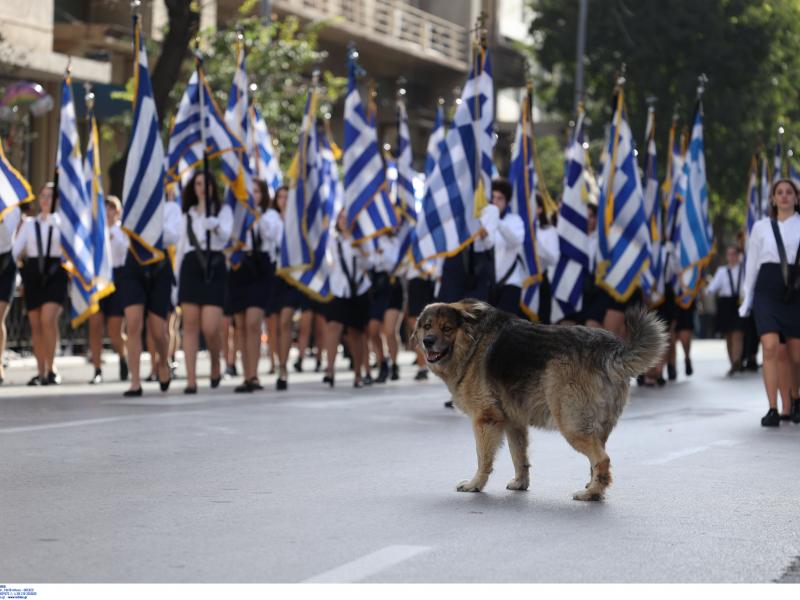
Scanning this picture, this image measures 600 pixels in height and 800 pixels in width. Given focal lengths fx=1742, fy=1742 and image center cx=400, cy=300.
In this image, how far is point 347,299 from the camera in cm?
1986

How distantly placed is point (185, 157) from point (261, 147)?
419 cm

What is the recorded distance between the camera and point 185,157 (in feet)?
65.0

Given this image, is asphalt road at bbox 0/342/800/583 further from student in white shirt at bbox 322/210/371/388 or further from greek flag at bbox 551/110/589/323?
greek flag at bbox 551/110/589/323

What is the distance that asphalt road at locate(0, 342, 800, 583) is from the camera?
684cm

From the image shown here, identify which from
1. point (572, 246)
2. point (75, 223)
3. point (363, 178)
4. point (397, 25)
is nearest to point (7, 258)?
point (75, 223)

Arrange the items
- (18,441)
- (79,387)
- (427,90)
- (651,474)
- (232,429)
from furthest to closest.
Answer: (427,90)
(79,387)
(232,429)
(18,441)
(651,474)

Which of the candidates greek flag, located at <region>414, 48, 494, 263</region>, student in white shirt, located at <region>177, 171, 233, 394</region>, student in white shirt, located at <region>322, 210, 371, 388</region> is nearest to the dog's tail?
greek flag, located at <region>414, 48, 494, 263</region>

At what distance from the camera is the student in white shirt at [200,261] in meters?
17.0

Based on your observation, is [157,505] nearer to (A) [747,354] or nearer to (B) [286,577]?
(B) [286,577]

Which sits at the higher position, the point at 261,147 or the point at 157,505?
the point at 261,147

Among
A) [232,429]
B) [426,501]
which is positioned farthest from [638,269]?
[426,501]

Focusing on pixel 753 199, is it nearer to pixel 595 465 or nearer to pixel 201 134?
pixel 201 134

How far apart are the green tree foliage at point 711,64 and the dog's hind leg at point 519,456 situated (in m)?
33.7

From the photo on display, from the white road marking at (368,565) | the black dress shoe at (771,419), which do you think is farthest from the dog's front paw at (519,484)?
the black dress shoe at (771,419)
